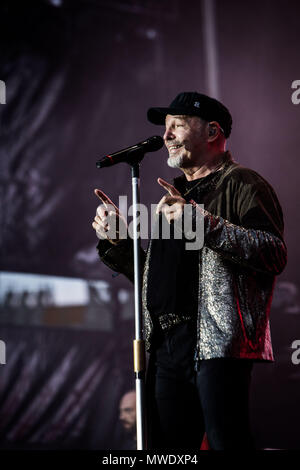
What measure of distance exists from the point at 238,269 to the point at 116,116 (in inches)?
98.6

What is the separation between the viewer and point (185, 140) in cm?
196

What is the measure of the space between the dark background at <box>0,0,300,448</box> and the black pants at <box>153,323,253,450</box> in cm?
191

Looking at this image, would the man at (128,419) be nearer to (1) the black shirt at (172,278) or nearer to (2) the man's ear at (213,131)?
(1) the black shirt at (172,278)

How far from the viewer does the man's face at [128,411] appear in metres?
3.29

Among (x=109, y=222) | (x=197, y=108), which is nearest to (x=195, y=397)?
(x=109, y=222)

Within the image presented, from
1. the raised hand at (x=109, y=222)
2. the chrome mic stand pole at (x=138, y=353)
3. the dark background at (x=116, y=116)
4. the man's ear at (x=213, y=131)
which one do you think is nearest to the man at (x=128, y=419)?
the dark background at (x=116, y=116)

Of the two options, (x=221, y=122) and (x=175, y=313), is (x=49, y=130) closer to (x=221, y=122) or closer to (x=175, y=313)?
(x=221, y=122)

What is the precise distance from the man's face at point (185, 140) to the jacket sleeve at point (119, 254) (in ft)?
1.12

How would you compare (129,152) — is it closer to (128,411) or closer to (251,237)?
(251,237)

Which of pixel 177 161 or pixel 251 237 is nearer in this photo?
pixel 251 237

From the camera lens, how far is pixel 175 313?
1.69 metres
